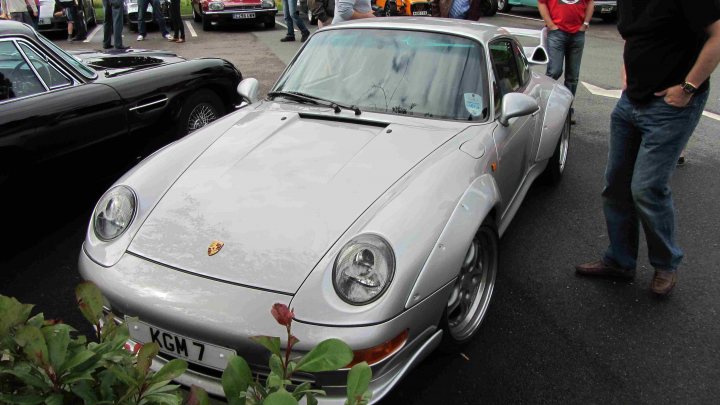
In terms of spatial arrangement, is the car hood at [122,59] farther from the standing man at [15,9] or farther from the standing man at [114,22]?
the standing man at [15,9]

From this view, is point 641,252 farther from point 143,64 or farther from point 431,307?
point 143,64

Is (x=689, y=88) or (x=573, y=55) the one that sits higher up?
(x=689, y=88)

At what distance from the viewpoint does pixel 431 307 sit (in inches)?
86.1

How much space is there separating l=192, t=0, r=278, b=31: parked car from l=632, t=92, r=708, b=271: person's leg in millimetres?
12616

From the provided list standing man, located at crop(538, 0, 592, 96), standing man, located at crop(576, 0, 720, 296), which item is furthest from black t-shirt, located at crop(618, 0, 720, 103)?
standing man, located at crop(538, 0, 592, 96)

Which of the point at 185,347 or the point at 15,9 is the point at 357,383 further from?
the point at 15,9

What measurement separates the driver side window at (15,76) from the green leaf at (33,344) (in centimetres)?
315

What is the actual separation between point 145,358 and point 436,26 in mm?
2906

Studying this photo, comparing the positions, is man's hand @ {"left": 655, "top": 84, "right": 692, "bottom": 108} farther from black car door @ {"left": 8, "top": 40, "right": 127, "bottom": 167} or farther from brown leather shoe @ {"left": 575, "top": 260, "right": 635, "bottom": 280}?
black car door @ {"left": 8, "top": 40, "right": 127, "bottom": 167}

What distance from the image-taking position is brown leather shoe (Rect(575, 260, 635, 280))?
3.28 metres

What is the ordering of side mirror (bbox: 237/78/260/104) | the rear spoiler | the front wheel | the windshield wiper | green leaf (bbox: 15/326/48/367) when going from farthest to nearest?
the front wheel, the rear spoiler, side mirror (bbox: 237/78/260/104), the windshield wiper, green leaf (bbox: 15/326/48/367)

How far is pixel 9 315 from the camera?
3.26 feet

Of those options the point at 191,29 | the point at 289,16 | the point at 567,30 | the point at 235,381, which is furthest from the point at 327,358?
the point at 191,29

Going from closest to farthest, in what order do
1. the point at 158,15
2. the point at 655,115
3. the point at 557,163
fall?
the point at 655,115 → the point at 557,163 → the point at 158,15
